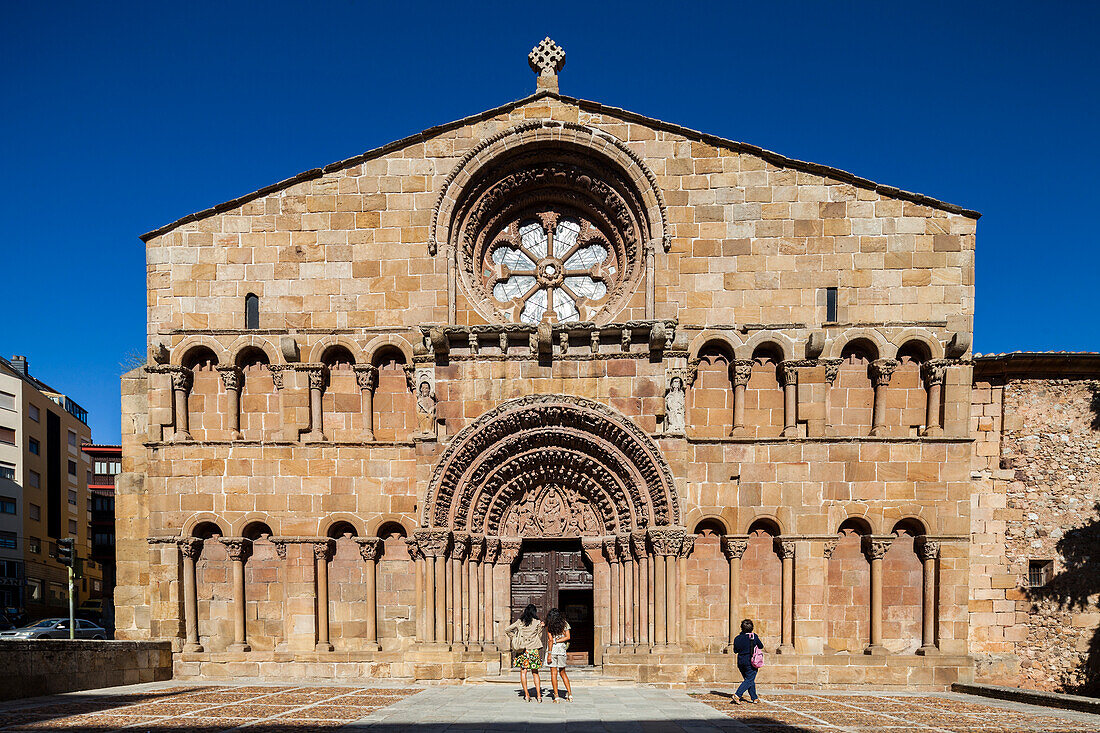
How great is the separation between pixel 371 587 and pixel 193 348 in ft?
19.7

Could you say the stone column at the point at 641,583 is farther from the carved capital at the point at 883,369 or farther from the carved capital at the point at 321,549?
the carved capital at the point at 321,549

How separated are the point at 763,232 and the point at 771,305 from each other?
1.47 meters

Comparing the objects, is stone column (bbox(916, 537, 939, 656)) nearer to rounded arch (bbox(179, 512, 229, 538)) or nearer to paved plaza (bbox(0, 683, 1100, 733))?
paved plaza (bbox(0, 683, 1100, 733))

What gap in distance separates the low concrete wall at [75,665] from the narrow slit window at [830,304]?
47.3 ft

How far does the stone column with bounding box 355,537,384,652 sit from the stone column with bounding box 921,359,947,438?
36.0 feet

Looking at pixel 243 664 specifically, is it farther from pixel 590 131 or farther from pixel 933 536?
pixel 933 536

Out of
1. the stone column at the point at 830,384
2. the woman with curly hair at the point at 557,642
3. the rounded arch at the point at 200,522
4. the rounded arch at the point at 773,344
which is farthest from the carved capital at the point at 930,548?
the rounded arch at the point at 200,522

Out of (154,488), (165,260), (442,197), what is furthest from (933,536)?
(165,260)

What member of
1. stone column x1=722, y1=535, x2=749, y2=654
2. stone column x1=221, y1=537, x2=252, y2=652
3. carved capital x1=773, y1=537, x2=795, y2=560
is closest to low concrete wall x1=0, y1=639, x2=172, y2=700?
stone column x1=221, y1=537, x2=252, y2=652

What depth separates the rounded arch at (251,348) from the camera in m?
14.9

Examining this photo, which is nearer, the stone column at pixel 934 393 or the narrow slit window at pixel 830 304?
the stone column at pixel 934 393

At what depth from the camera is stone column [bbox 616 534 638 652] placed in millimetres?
13969

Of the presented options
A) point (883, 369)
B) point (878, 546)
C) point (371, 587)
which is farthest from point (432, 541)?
point (883, 369)

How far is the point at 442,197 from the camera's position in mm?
15039
